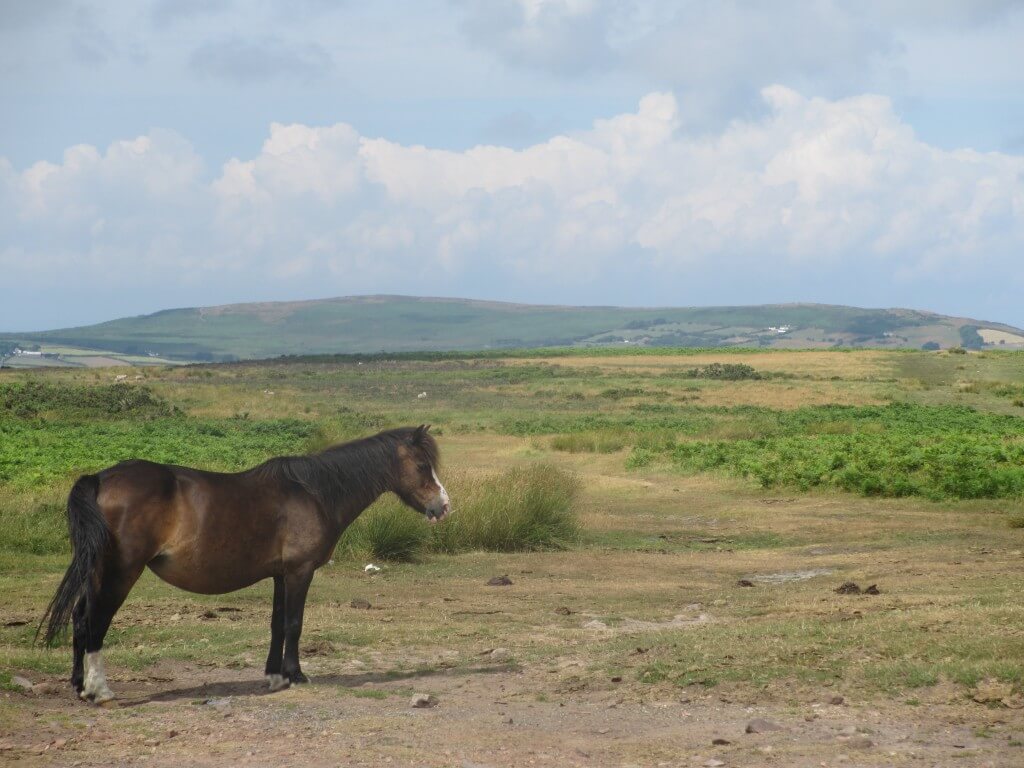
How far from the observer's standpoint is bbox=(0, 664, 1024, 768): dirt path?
7.98 metres

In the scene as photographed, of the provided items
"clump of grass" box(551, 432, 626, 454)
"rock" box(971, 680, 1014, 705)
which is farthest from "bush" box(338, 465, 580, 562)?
"clump of grass" box(551, 432, 626, 454)

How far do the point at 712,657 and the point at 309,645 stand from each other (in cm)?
369

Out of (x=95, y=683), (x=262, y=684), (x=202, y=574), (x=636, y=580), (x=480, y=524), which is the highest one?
(x=202, y=574)

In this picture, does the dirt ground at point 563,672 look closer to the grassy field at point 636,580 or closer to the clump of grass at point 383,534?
the grassy field at point 636,580

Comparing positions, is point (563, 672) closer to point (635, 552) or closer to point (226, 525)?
point (226, 525)

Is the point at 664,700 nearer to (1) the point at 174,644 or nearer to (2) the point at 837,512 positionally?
(1) the point at 174,644

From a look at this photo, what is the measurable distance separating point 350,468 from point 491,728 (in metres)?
2.72

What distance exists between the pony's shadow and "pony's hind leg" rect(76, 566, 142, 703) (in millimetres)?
218

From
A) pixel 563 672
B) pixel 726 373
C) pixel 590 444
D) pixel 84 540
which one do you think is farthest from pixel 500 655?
pixel 726 373

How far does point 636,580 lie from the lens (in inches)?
697

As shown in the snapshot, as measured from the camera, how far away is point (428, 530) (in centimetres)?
2011

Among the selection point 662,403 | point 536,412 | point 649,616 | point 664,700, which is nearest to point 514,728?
point 664,700

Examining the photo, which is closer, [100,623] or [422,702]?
[100,623]

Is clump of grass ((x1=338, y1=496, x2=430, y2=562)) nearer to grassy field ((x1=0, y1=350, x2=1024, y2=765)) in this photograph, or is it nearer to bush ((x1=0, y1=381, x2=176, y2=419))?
grassy field ((x1=0, y1=350, x2=1024, y2=765))
